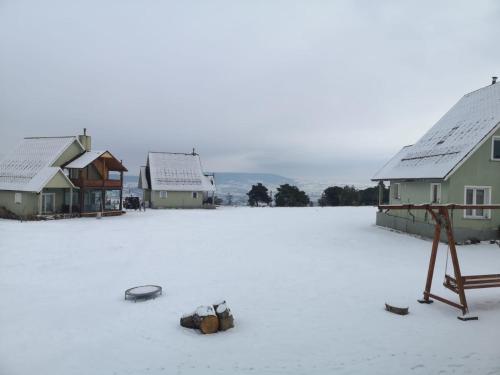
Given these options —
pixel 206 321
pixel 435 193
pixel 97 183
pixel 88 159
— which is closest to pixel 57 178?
pixel 88 159

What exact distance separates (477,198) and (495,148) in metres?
2.91

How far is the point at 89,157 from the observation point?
108 ft

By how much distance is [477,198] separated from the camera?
2084cm

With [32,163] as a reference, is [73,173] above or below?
below

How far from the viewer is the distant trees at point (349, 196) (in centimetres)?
5359

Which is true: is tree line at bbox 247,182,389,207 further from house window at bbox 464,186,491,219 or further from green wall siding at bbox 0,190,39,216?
house window at bbox 464,186,491,219

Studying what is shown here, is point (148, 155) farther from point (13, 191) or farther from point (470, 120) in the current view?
point (470, 120)

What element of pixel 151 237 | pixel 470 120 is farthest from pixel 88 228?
pixel 470 120

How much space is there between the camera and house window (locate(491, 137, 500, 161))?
68.4 feet

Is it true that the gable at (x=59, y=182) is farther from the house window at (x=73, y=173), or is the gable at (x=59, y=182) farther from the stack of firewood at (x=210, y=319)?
the stack of firewood at (x=210, y=319)

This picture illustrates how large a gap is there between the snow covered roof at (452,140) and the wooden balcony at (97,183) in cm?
2228

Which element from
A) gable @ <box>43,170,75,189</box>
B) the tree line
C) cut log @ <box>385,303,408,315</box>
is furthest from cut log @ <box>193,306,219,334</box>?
the tree line

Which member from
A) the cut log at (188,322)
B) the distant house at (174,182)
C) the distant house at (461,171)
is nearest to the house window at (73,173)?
the distant house at (174,182)

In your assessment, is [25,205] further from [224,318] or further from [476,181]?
[476,181]
